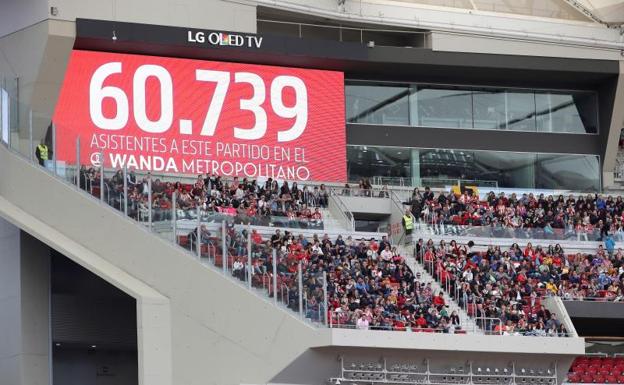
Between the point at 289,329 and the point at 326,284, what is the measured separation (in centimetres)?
145

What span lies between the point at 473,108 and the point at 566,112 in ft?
9.51

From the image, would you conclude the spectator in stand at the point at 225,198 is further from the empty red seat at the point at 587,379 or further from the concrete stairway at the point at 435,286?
the empty red seat at the point at 587,379

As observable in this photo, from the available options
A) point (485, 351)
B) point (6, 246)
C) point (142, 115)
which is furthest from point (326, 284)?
point (142, 115)

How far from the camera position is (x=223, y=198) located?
4031 cm

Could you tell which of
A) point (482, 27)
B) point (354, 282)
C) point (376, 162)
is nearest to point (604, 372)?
point (354, 282)

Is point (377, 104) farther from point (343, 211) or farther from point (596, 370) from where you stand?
point (596, 370)

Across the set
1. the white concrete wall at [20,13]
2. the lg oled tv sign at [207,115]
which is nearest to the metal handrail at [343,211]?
the lg oled tv sign at [207,115]

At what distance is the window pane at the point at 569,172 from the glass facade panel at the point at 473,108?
84 cm

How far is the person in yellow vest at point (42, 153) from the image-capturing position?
1368 inches

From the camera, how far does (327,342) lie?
113 feet

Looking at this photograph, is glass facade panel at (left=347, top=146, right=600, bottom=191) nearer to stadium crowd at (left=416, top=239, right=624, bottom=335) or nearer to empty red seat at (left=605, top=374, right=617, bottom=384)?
stadium crowd at (left=416, top=239, right=624, bottom=335)

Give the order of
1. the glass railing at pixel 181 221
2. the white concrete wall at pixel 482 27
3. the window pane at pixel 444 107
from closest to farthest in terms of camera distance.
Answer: the glass railing at pixel 181 221 < the white concrete wall at pixel 482 27 < the window pane at pixel 444 107

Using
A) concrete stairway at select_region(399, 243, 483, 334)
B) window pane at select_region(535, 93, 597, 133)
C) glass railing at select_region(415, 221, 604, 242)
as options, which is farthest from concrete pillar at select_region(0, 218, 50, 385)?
window pane at select_region(535, 93, 597, 133)

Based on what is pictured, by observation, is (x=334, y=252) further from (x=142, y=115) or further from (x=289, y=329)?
(x=142, y=115)
